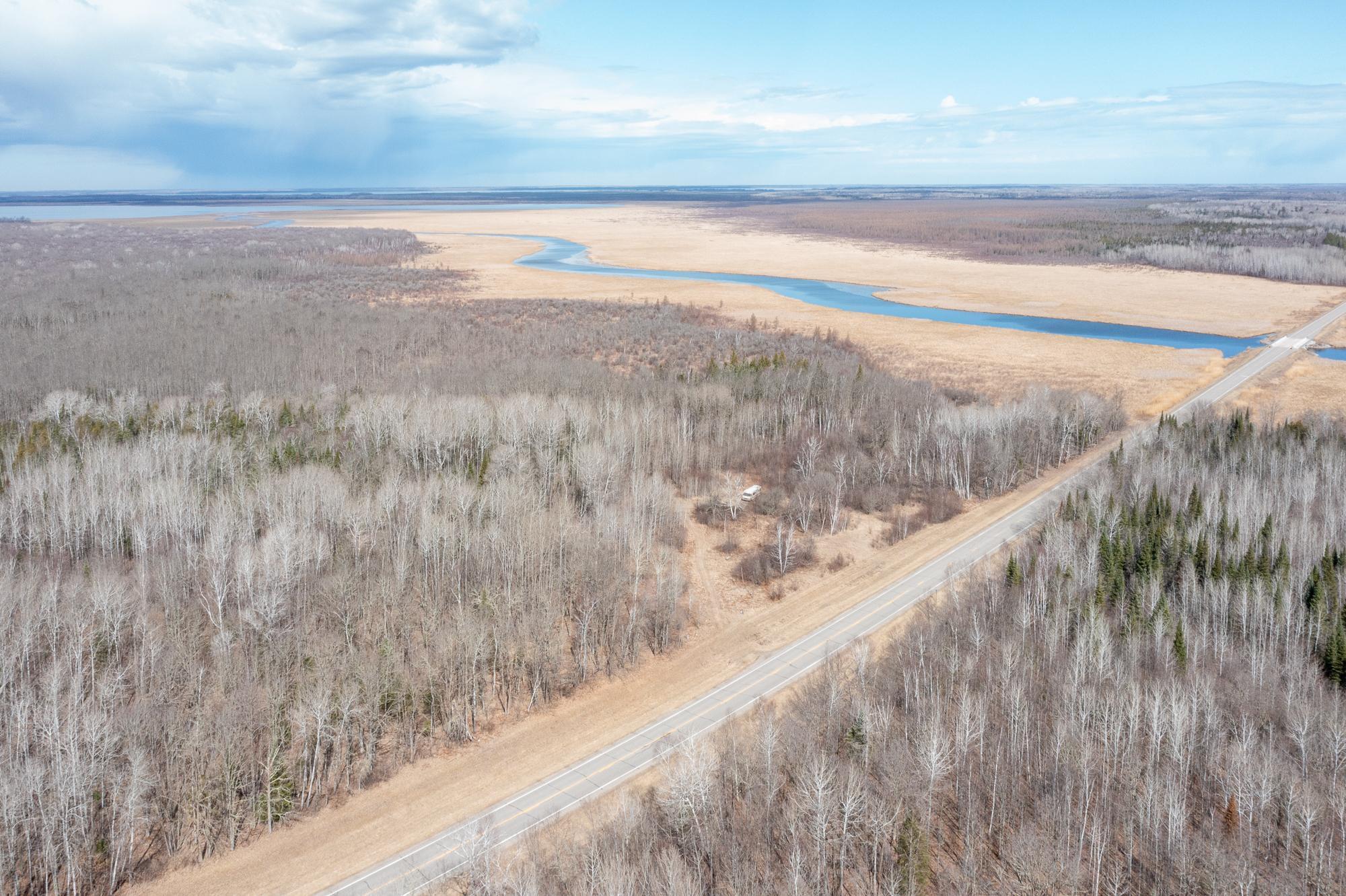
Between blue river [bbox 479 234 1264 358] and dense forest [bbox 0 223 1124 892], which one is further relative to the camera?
blue river [bbox 479 234 1264 358]

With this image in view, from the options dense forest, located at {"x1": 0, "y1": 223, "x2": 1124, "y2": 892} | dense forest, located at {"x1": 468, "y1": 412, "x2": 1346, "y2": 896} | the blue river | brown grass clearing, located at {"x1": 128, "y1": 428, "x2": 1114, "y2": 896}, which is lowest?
brown grass clearing, located at {"x1": 128, "y1": 428, "x2": 1114, "y2": 896}

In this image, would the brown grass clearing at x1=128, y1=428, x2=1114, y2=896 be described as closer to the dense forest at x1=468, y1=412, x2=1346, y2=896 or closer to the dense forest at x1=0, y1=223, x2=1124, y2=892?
the dense forest at x1=0, y1=223, x2=1124, y2=892

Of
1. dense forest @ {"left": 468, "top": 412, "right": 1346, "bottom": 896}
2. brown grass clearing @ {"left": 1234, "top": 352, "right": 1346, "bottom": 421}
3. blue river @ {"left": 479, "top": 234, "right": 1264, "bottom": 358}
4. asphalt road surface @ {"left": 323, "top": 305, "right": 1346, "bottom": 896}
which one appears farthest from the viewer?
blue river @ {"left": 479, "top": 234, "right": 1264, "bottom": 358}

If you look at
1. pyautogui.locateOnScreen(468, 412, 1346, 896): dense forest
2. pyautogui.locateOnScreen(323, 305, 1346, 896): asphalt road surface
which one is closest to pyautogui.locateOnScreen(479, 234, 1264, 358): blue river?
pyautogui.locateOnScreen(323, 305, 1346, 896): asphalt road surface

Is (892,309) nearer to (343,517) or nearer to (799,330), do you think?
(799,330)

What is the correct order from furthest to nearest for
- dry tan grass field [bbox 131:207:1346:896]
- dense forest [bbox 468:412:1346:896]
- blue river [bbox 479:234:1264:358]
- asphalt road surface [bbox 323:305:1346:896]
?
1. blue river [bbox 479:234:1264:358]
2. dry tan grass field [bbox 131:207:1346:896]
3. asphalt road surface [bbox 323:305:1346:896]
4. dense forest [bbox 468:412:1346:896]

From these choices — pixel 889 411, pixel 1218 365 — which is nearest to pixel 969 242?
pixel 1218 365

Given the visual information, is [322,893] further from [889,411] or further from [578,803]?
[889,411]
